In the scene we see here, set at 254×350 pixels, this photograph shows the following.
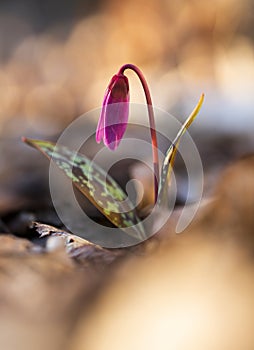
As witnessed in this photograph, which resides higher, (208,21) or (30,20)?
(208,21)

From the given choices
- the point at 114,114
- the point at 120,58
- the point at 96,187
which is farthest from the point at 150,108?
the point at 120,58

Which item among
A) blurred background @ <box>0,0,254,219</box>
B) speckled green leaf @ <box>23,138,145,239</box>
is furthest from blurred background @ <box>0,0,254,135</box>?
speckled green leaf @ <box>23,138,145,239</box>

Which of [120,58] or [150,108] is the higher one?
[120,58]

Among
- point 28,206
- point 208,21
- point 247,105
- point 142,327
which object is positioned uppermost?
point 208,21

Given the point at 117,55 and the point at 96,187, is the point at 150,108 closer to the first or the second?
the point at 96,187

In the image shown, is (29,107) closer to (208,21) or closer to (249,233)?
(208,21)

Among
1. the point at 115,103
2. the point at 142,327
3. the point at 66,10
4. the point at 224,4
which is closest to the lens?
the point at 142,327

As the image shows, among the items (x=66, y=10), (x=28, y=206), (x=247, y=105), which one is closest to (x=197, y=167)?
(x=28, y=206)

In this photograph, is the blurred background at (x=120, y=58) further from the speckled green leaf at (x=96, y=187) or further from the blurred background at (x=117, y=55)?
the speckled green leaf at (x=96, y=187)
